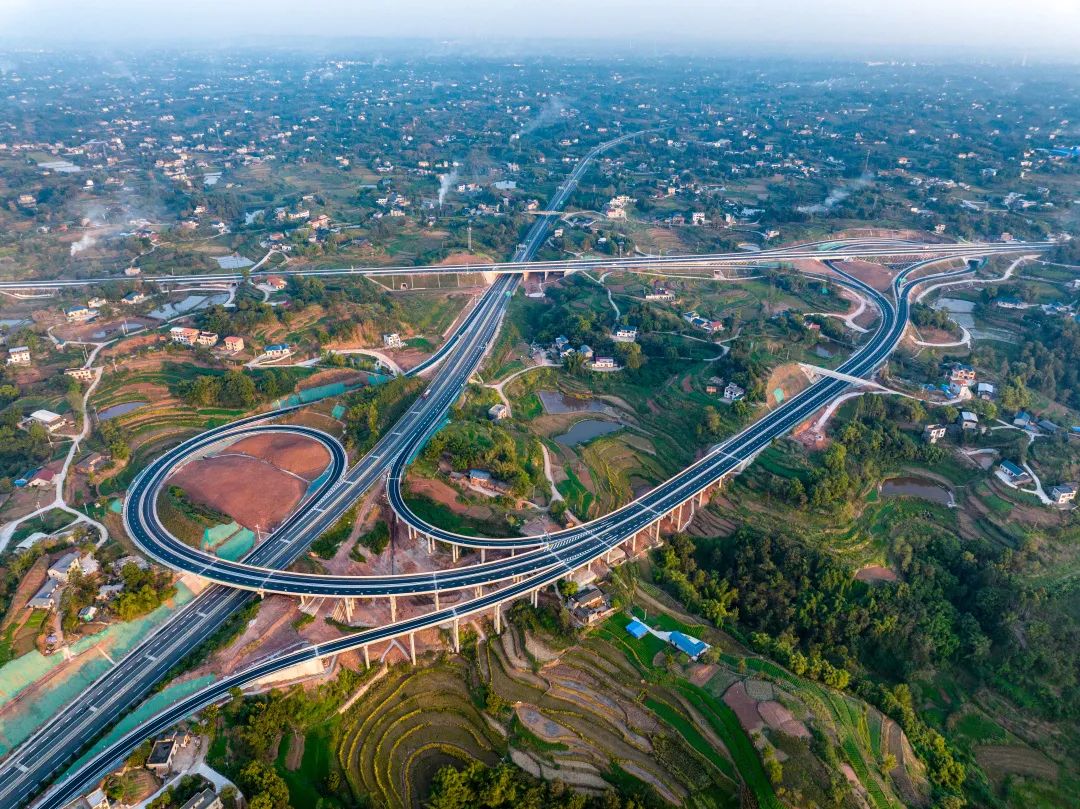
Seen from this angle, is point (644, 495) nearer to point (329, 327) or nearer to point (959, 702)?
point (959, 702)

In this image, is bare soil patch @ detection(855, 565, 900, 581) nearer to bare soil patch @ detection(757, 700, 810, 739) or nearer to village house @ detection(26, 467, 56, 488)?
bare soil patch @ detection(757, 700, 810, 739)

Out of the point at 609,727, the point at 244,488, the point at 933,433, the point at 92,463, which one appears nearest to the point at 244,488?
the point at 244,488

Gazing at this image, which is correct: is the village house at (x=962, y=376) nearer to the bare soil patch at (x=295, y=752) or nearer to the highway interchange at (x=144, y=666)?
the highway interchange at (x=144, y=666)

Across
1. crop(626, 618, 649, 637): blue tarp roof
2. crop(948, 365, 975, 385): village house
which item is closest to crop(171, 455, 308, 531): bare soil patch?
crop(626, 618, 649, 637): blue tarp roof

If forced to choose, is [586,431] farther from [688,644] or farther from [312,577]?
[312,577]

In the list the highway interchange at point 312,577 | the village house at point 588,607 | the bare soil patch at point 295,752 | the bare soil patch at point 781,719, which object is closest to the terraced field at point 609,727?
the bare soil patch at point 781,719

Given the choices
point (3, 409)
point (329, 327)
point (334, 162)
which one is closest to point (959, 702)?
point (329, 327)
